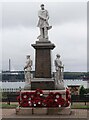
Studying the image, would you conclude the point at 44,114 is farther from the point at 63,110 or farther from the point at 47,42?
the point at 47,42

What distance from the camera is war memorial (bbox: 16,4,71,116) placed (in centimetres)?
1952

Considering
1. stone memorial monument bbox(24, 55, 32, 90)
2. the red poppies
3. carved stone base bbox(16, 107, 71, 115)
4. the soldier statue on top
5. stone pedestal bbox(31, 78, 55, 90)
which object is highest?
the soldier statue on top

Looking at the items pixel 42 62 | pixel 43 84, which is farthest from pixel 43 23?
pixel 43 84

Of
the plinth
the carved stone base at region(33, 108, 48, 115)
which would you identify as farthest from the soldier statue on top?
the carved stone base at region(33, 108, 48, 115)

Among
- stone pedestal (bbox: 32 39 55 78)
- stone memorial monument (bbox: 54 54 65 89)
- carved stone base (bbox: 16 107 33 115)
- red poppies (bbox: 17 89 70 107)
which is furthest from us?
stone memorial monument (bbox: 54 54 65 89)

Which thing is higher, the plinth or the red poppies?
the plinth

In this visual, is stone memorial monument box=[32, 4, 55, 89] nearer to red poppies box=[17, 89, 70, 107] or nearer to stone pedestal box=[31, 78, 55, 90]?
stone pedestal box=[31, 78, 55, 90]

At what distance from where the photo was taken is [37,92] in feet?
64.4

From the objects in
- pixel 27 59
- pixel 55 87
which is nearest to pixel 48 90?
pixel 55 87

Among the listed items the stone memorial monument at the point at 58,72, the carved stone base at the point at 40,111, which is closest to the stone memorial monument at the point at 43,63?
the stone memorial monument at the point at 58,72

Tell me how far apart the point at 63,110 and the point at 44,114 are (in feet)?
3.04

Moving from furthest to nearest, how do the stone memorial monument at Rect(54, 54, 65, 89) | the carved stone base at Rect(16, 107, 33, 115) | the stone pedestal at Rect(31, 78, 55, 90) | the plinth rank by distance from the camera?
the stone memorial monument at Rect(54, 54, 65, 89) → the plinth → the stone pedestal at Rect(31, 78, 55, 90) → the carved stone base at Rect(16, 107, 33, 115)

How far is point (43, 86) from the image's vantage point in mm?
20469

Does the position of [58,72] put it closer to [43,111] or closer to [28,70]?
[28,70]
